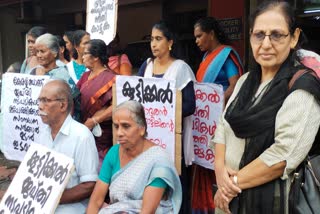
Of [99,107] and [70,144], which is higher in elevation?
[99,107]

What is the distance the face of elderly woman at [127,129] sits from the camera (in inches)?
90.1

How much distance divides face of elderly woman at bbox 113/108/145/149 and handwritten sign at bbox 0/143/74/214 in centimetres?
31

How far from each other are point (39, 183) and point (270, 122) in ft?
4.54

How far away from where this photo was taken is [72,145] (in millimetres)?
2480

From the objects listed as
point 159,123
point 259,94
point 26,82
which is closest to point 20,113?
point 26,82

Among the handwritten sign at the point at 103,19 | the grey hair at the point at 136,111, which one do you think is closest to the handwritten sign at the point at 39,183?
the grey hair at the point at 136,111

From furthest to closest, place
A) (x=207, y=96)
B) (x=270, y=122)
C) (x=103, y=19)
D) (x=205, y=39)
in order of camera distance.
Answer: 1. (x=103, y=19)
2. (x=205, y=39)
3. (x=207, y=96)
4. (x=270, y=122)

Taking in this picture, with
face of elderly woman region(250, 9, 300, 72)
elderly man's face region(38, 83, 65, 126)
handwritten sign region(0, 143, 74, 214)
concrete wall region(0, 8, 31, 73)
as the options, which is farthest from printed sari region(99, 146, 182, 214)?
concrete wall region(0, 8, 31, 73)

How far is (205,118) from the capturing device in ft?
10.4

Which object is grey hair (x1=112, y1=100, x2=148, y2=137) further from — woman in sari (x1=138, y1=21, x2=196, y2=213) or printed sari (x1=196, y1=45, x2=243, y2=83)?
printed sari (x1=196, y1=45, x2=243, y2=83)

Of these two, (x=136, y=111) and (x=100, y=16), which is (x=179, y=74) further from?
(x=100, y=16)

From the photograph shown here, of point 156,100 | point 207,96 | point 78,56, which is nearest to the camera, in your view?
point 156,100

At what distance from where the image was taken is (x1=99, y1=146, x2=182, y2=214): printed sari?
2.24m

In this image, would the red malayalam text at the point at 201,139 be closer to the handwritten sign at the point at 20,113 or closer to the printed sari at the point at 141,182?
the printed sari at the point at 141,182
